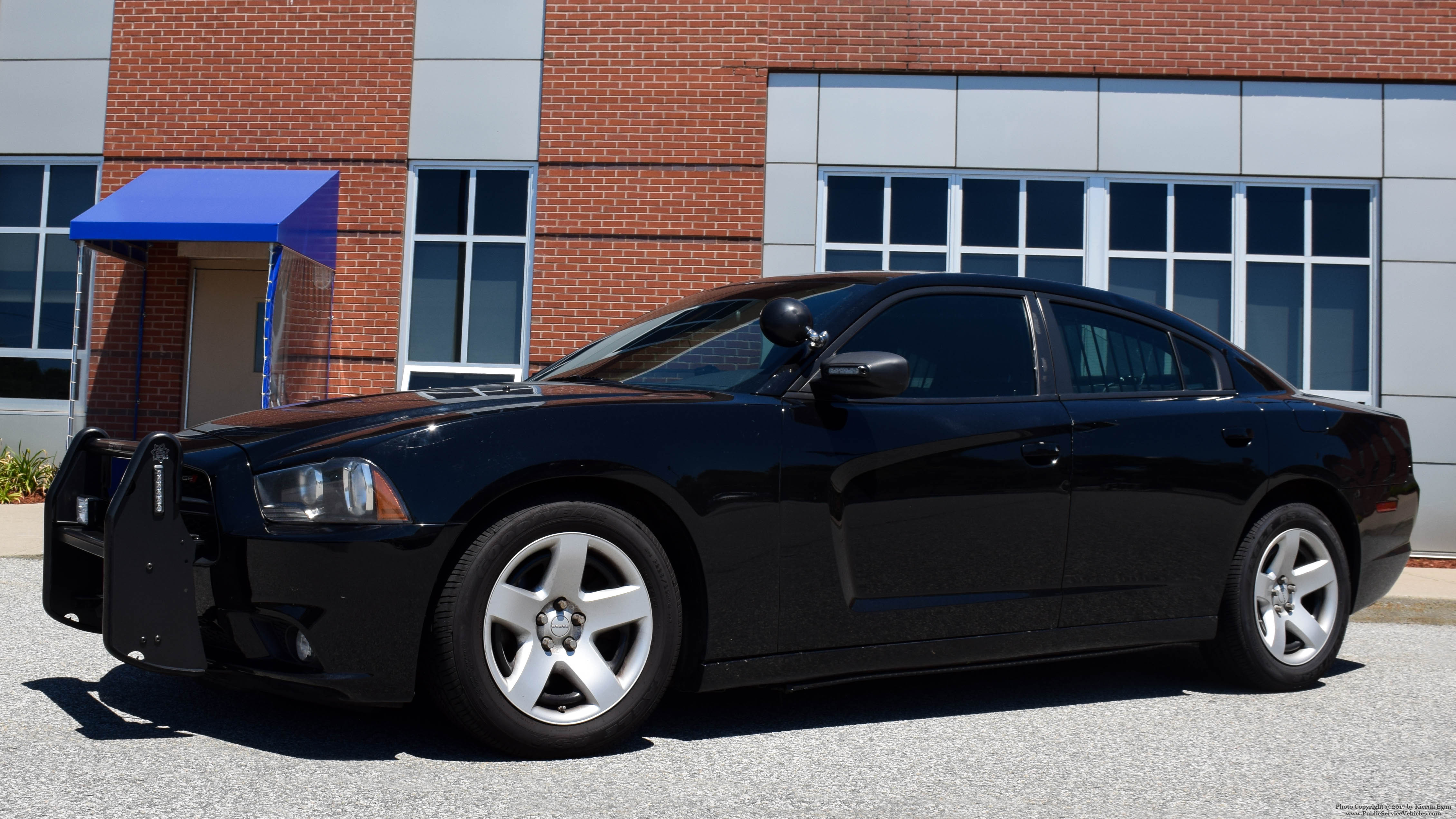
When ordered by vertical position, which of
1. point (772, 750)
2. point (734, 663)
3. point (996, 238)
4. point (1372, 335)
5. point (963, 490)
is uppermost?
point (996, 238)

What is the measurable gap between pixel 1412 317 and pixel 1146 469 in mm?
8350

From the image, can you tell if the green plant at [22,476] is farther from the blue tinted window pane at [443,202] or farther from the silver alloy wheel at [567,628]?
the silver alloy wheel at [567,628]

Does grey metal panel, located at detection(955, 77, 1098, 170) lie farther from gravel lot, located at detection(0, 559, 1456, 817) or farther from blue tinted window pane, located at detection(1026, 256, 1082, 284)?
gravel lot, located at detection(0, 559, 1456, 817)

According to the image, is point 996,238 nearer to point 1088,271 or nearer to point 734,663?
point 1088,271

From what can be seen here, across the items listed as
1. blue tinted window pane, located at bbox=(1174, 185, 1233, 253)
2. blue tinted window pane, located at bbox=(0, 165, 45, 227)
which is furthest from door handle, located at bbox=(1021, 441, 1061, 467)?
blue tinted window pane, located at bbox=(0, 165, 45, 227)

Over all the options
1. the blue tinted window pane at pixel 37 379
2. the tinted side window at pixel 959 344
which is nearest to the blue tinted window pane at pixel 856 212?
the tinted side window at pixel 959 344

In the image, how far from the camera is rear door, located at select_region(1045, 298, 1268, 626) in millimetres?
4250

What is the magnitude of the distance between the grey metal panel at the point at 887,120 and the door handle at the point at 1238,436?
23.2 ft

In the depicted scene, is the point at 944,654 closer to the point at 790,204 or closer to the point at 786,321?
the point at 786,321

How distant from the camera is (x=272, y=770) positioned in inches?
127

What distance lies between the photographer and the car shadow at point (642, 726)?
3562 millimetres

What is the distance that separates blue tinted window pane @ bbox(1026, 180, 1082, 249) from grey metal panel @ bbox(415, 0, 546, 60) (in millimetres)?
5015

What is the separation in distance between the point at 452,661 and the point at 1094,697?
262 centimetres

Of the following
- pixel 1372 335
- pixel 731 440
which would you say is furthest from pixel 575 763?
pixel 1372 335
